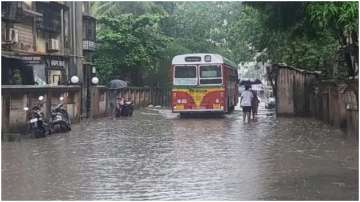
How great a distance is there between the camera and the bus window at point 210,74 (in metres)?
26.0

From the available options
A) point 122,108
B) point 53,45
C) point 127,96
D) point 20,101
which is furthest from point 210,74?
point 20,101

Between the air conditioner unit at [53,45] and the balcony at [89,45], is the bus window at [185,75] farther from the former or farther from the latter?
the balcony at [89,45]

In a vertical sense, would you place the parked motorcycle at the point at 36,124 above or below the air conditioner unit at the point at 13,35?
below

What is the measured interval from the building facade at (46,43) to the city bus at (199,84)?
12.7 ft

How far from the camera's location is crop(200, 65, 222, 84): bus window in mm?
25953

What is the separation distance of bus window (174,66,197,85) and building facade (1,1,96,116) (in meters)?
3.84

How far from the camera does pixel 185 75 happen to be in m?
26.1

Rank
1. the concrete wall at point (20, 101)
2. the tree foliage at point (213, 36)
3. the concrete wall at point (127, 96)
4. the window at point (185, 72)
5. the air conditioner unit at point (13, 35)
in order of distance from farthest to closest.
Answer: the concrete wall at point (127, 96) < the window at point (185, 72) < the air conditioner unit at point (13, 35) < the concrete wall at point (20, 101) < the tree foliage at point (213, 36)

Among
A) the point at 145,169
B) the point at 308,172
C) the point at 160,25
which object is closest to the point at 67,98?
the point at 145,169

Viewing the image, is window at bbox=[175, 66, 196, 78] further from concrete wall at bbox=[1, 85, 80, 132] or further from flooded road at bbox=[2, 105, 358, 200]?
flooded road at bbox=[2, 105, 358, 200]

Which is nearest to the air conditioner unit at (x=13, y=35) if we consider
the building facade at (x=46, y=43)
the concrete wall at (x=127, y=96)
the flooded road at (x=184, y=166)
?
the building facade at (x=46, y=43)

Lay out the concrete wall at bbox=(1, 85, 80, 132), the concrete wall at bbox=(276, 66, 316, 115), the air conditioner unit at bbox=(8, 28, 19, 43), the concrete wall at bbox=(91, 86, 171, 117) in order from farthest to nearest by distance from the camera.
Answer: the concrete wall at bbox=(91, 86, 171, 117) < the concrete wall at bbox=(276, 66, 316, 115) < the air conditioner unit at bbox=(8, 28, 19, 43) < the concrete wall at bbox=(1, 85, 80, 132)

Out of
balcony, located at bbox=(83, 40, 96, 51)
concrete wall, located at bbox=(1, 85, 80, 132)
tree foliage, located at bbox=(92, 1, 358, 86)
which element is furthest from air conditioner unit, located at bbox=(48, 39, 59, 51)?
concrete wall, located at bbox=(1, 85, 80, 132)

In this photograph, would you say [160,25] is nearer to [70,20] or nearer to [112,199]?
[70,20]
